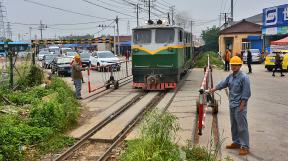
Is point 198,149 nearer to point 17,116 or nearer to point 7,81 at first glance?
point 17,116

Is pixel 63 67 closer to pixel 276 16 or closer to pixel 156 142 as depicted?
pixel 276 16

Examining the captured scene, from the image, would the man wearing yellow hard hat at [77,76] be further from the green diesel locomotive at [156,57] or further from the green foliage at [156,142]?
the green foliage at [156,142]

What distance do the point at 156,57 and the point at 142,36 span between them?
54.5 inches

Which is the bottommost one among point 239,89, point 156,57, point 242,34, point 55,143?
point 55,143

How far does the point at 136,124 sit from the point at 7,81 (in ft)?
Answer: 22.9

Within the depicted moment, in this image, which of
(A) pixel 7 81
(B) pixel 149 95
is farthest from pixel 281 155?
(A) pixel 7 81

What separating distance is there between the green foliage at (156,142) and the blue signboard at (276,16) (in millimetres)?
37800

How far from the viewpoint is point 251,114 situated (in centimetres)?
1255

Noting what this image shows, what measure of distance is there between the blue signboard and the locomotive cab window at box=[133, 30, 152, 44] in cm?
2705

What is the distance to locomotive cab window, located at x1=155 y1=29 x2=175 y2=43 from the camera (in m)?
18.7

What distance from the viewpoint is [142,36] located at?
1906 cm

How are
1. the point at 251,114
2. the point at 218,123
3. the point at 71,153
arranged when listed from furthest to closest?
the point at 251,114 → the point at 218,123 → the point at 71,153

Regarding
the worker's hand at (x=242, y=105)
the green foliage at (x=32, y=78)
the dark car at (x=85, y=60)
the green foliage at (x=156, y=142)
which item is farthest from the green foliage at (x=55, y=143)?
the dark car at (x=85, y=60)

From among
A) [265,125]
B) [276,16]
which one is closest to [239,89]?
[265,125]
